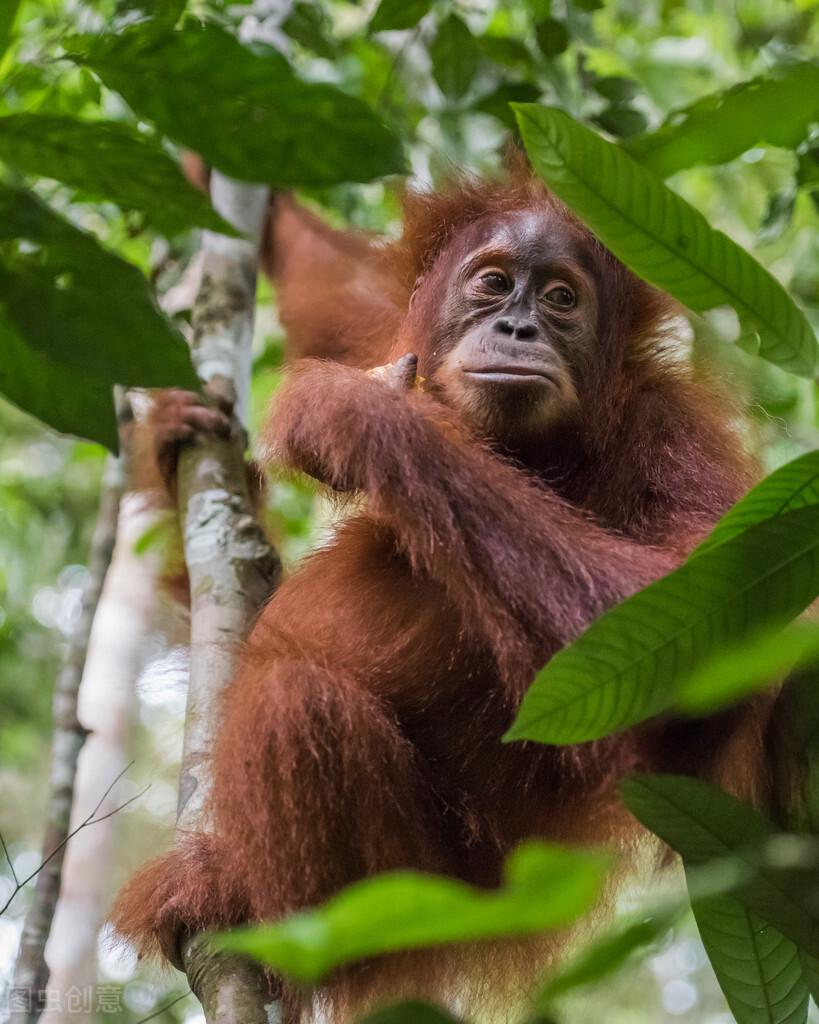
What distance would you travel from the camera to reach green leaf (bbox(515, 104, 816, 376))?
6.32 feet

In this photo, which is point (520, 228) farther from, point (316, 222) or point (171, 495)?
point (316, 222)

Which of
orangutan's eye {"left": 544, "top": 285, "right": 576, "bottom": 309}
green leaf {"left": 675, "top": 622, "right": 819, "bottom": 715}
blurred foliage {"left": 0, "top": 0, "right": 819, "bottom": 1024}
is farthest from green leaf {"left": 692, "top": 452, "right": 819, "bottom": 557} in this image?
orangutan's eye {"left": 544, "top": 285, "right": 576, "bottom": 309}

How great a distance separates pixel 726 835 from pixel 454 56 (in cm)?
342

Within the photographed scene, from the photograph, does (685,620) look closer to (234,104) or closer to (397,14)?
(234,104)

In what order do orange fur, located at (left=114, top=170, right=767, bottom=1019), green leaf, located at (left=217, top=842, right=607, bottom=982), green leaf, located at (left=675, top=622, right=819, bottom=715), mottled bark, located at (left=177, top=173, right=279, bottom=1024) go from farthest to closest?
orange fur, located at (left=114, top=170, right=767, bottom=1019) → mottled bark, located at (left=177, top=173, right=279, bottom=1024) → green leaf, located at (left=675, top=622, right=819, bottom=715) → green leaf, located at (left=217, top=842, right=607, bottom=982)

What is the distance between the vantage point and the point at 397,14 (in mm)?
3832

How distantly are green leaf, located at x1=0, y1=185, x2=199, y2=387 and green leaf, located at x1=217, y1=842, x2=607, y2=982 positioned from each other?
134 cm

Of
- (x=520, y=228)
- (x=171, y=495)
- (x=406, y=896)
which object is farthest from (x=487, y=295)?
(x=406, y=896)

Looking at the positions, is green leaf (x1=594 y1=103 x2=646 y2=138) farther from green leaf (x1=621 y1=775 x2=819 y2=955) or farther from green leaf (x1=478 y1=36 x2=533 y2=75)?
green leaf (x1=621 y1=775 x2=819 y2=955)

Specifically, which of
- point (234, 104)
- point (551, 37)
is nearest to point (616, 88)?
point (551, 37)

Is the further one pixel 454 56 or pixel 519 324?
pixel 454 56

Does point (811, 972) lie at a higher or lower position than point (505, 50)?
lower

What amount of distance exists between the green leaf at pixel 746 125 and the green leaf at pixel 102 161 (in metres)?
1.18

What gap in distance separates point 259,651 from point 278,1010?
93 cm
